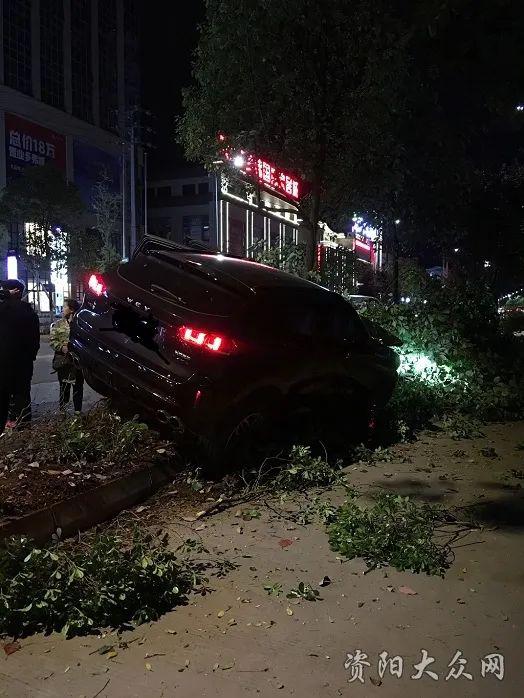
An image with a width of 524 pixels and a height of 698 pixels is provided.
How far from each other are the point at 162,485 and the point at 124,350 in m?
1.20

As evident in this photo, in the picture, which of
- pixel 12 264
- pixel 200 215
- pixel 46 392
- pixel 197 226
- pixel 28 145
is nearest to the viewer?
pixel 46 392

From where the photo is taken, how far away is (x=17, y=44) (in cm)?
4403

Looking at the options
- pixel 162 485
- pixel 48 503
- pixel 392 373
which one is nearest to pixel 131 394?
pixel 162 485

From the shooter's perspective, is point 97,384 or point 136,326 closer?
point 136,326

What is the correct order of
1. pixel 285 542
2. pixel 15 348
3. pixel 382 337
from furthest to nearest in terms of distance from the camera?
pixel 382 337 < pixel 15 348 < pixel 285 542

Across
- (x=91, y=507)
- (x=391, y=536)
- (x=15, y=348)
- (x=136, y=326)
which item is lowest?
(x=391, y=536)

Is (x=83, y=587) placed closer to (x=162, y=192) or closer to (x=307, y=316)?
(x=307, y=316)

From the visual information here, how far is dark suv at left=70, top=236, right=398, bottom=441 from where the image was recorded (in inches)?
186

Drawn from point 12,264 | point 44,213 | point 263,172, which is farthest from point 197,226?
point 263,172

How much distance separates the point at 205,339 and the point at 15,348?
105 inches

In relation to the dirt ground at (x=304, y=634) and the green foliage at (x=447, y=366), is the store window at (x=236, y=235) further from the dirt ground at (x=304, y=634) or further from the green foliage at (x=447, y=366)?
the dirt ground at (x=304, y=634)

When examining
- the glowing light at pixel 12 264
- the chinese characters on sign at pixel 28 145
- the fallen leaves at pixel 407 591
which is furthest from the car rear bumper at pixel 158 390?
the chinese characters on sign at pixel 28 145

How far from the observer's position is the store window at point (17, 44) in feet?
140

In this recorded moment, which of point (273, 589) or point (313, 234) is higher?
point (313, 234)
